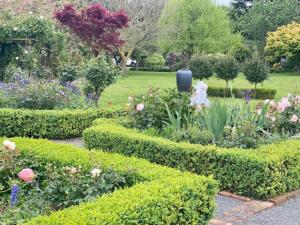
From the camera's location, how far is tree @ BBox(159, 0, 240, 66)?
2734 cm

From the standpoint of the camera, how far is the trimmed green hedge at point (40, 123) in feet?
26.0

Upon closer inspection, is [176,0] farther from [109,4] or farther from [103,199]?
[103,199]

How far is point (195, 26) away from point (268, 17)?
23.1 feet

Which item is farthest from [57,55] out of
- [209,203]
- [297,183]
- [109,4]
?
[109,4]

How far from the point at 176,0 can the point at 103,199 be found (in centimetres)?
2624

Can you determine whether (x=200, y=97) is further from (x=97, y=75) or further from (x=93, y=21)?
(x=93, y=21)

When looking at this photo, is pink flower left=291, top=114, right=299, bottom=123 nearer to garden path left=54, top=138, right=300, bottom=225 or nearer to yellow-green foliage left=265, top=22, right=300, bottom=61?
garden path left=54, top=138, right=300, bottom=225

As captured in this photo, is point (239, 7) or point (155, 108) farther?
point (239, 7)

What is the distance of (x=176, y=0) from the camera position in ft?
92.9

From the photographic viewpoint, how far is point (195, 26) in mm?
27438

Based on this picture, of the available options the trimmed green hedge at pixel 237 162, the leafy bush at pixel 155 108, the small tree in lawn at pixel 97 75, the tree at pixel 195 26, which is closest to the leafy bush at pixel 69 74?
the small tree in lawn at pixel 97 75

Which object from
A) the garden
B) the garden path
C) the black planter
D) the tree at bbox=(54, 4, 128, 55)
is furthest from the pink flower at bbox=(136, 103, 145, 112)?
the tree at bbox=(54, 4, 128, 55)

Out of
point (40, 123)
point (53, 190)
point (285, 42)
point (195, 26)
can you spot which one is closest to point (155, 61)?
point (195, 26)

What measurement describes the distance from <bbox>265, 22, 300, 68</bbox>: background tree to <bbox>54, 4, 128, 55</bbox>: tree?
598 inches
